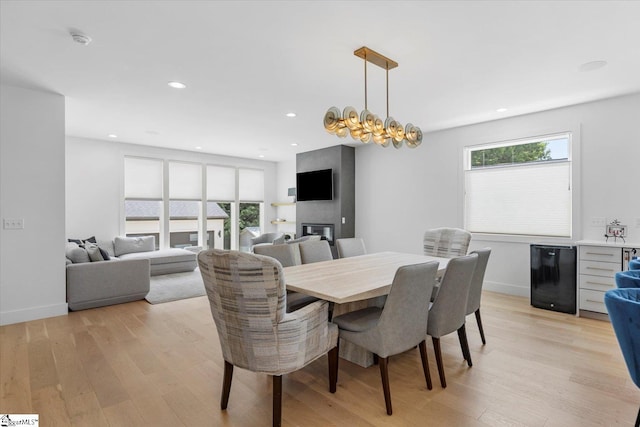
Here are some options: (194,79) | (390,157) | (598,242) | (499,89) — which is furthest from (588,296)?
(194,79)

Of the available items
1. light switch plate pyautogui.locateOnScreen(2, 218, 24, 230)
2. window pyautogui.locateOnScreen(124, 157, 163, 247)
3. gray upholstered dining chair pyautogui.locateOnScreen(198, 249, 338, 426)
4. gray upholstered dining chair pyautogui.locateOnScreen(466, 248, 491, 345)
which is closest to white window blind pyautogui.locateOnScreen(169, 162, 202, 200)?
window pyautogui.locateOnScreen(124, 157, 163, 247)

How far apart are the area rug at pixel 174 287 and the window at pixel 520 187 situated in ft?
14.6

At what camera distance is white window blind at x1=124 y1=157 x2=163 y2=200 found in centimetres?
652

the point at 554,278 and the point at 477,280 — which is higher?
the point at 477,280

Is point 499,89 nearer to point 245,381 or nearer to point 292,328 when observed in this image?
point 292,328

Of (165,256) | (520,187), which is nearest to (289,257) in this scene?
(520,187)

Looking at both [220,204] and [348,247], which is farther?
[220,204]

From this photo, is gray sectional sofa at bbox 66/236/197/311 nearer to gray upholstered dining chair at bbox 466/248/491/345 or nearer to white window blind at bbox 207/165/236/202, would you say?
white window blind at bbox 207/165/236/202

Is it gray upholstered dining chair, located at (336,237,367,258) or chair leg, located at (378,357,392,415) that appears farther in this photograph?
gray upholstered dining chair, located at (336,237,367,258)

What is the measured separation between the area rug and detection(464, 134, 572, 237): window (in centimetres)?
444

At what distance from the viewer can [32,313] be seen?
3.64 m

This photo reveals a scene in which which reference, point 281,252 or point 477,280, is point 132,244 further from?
point 477,280

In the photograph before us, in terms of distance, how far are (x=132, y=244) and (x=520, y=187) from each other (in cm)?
670

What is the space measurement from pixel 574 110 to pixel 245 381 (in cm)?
493
